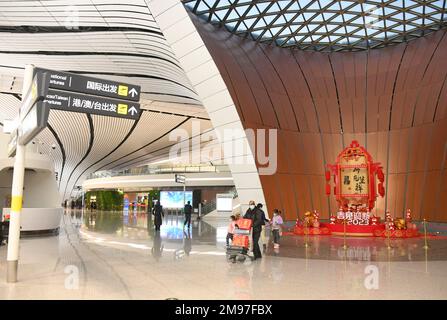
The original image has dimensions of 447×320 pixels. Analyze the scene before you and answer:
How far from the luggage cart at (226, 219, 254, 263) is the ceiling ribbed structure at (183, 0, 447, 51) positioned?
1256 centimetres

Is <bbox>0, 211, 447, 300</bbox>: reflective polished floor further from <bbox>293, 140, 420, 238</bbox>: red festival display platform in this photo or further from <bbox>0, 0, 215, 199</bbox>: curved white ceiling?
<bbox>0, 0, 215, 199</bbox>: curved white ceiling

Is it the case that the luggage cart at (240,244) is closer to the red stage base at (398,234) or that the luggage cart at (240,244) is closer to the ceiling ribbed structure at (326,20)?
the red stage base at (398,234)

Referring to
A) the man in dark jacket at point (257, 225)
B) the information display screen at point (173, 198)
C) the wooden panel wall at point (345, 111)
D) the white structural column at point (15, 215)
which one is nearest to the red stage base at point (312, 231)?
the wooden panel wall at point (345, 111)

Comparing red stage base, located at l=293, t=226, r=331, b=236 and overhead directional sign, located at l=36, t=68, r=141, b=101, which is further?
Answer: red stage base, located at l=293, t=226, r=331, b=236

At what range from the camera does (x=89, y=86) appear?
6629mm

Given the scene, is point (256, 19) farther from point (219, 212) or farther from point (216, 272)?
point (219, 212)

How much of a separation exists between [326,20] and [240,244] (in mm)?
16365

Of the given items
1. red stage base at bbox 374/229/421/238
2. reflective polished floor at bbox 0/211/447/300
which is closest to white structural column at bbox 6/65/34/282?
reflective polished floor at bbox 0/211/447/300

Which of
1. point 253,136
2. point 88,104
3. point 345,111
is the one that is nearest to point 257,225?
point 88,104

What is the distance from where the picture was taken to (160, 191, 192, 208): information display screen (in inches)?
1843

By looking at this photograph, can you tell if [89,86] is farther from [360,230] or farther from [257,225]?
[360,230]

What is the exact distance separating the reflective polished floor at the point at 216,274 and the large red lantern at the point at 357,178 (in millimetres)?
7724
